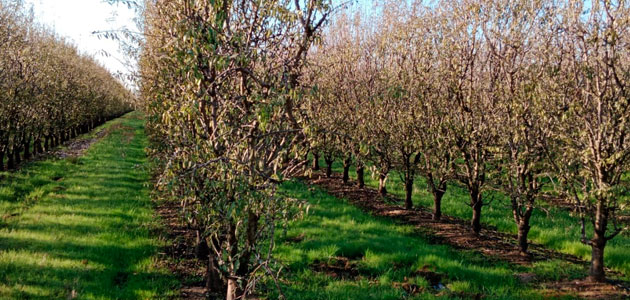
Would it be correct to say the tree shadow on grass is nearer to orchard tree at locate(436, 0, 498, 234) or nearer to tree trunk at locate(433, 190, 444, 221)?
tree trunk at locate(433, 190, 444, 221)

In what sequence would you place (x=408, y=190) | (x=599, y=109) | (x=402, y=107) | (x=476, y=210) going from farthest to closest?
(x=408, y=190)
(x=402, y=107)
(x=476, y=210)
(x=599, y=109)

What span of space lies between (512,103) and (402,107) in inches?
176

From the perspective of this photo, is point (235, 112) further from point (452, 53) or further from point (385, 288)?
point (452, 53)

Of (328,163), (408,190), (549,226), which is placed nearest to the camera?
(549,226)

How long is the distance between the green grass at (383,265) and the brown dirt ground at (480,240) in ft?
1.49

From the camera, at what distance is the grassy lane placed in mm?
7082

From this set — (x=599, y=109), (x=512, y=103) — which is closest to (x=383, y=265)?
(x=512, y=103)

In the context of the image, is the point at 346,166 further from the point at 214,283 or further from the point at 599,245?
the point at 214,283

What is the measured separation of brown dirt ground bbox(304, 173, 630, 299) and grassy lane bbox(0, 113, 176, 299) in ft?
13.7

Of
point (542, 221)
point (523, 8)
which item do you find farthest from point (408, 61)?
point (542, 221)

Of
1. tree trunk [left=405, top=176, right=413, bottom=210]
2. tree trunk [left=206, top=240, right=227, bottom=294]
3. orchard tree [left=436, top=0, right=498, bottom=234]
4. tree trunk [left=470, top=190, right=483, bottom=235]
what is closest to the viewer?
tree trunk [left=206, top=240, right=227, bottom=294]

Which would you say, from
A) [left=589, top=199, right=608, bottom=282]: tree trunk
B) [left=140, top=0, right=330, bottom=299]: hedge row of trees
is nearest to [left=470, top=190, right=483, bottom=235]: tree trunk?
[left=589, top=199, right=608, bottom=282]: tree trunk

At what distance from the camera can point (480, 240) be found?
11172 millimetres

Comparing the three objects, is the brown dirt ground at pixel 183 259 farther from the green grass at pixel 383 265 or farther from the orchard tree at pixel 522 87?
the orchard tree at pixel 522 87
